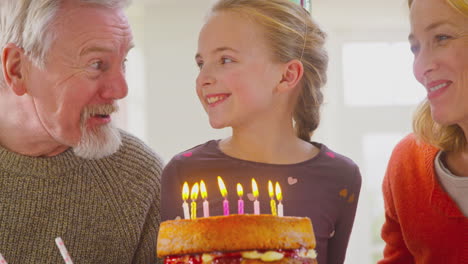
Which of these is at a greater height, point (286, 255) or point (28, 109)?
point (28, 109)

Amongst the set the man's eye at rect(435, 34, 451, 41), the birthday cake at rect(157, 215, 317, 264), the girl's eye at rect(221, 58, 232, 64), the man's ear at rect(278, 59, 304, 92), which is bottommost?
the birthday cake at rect(157, 215, 317, 264)

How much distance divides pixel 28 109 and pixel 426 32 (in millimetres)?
976

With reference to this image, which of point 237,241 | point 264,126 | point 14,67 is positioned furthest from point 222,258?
point 14,67

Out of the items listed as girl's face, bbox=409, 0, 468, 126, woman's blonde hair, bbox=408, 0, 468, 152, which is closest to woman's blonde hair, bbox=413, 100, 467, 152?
woman's blonde hair, bbox=408, 0, 468, 152

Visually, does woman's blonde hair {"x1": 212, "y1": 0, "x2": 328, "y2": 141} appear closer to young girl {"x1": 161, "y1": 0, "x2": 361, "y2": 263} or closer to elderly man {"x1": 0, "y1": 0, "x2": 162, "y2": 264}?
young girl {"x1": 161, "y1": 0, "x2": 361, "y2": 263}

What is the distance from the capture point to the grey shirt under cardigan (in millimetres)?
1599

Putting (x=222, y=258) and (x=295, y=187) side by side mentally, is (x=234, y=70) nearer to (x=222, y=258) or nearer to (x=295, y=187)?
(x=295, y=187)

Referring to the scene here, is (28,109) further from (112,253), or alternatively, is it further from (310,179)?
(310,179)

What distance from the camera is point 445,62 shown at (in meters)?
1.36

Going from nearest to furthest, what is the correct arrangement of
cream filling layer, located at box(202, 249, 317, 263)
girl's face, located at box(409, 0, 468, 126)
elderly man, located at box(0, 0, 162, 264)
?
cream filling layer, located at box(202, 249, 317, 263)
girl's face, located at box(409, 0, 468, 126)
elderly man, located at box(0, 0, 162, 264)

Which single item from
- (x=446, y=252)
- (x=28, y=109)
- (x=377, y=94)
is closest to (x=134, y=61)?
(x=377, y=94)

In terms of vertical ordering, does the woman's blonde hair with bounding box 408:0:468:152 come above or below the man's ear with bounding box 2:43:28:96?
below

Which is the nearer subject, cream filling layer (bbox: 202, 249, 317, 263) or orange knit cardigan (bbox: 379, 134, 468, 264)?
cream filling layer (bbox: 202, 249, 317, 263)

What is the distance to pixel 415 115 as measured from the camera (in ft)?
5.45
